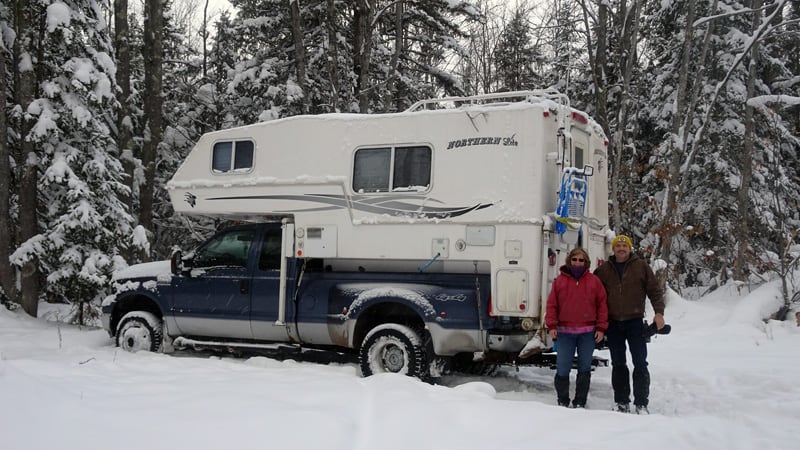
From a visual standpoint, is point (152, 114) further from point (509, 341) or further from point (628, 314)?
point (628, 314)

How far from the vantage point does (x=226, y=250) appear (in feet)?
28.4

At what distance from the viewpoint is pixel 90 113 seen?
41.0 ft

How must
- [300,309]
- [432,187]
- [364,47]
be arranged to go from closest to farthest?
[432,187]
[300,309]
[364,47]

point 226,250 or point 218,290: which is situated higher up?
point 226,250

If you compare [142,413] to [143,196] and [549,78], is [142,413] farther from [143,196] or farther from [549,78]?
[549,78]

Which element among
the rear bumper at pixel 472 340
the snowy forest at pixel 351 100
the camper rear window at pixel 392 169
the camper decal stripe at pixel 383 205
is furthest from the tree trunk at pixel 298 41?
the rear bumper at pixel 472 340

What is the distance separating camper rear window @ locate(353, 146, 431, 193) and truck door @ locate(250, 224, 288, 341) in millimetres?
1365

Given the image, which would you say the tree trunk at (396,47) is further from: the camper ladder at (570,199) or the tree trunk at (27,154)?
the camper ladder at (570,199)

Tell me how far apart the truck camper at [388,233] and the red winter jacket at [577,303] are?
0.39 metres

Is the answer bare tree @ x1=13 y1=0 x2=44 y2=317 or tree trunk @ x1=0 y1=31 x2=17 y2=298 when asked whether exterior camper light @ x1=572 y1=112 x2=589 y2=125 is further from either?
tree trunk @ x1=0 y1=31 x2=17 y2=298

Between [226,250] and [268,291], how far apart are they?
0.88 m

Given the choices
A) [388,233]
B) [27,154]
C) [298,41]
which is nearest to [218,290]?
[388,233]

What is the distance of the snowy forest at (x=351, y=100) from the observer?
40.8 feet

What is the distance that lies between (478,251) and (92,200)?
8.50 metres
